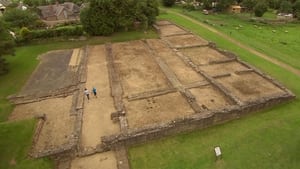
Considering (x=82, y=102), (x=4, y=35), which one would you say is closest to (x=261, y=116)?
(x=82, y=102)

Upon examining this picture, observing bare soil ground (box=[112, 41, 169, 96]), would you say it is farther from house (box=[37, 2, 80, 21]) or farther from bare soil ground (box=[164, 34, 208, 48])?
house (box=[37, 2, 80, 21])

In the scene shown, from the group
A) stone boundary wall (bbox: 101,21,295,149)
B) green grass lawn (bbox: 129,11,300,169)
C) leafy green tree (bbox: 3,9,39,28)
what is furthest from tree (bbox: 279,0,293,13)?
leafy green tree (bbox: 3,9,39,28)

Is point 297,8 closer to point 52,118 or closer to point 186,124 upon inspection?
point 186,124

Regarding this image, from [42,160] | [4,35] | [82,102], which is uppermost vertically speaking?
[4,35]

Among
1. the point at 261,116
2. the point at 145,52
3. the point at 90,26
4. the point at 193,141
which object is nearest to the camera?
the point at 193,141

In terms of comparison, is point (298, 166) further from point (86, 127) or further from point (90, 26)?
point (90, 26)

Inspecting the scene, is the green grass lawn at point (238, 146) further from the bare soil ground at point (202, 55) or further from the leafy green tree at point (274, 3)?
the leafy green tree at point (274, 3)
